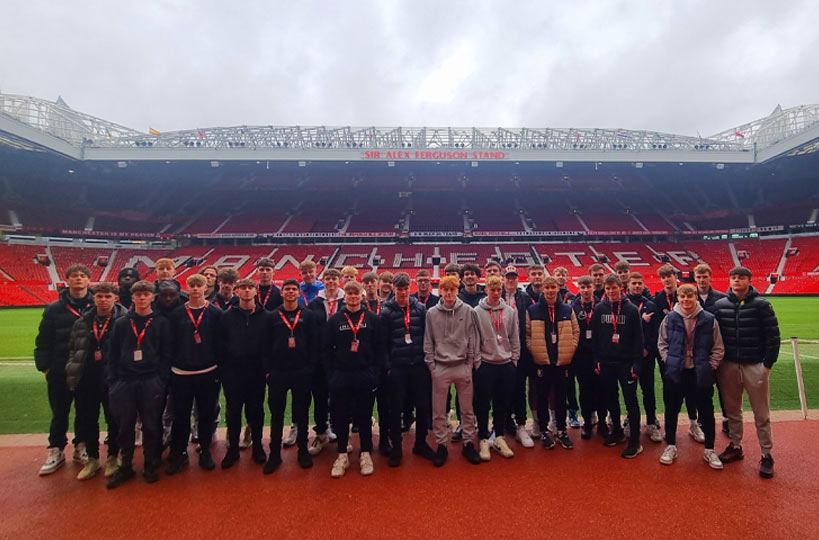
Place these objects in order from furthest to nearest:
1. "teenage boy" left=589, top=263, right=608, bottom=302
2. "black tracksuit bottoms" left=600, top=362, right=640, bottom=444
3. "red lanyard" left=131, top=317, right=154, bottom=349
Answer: "teenage boy" left=589, top=263, right=608, bottom=302 < "black tracksuit bottoms" left=600, top=362, right=640, bottom=444 < "red lanyard" left=131, top=317, right=154, bottom=349

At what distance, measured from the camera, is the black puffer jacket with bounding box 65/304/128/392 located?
3.55 metres

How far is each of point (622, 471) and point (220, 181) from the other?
130 feet

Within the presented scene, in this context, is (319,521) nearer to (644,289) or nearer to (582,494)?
(582,494)

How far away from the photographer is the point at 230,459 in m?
3.71

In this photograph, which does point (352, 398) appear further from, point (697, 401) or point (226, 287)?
point (697, 401)

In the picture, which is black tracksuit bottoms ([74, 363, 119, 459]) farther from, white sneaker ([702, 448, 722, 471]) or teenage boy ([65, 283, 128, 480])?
white sneaker ([702, 448, 722, 471])

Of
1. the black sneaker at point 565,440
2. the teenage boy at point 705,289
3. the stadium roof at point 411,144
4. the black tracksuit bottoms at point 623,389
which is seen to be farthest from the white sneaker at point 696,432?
the stadium roof at point 411,144

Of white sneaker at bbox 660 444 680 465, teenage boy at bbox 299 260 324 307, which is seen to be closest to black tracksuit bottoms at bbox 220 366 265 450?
teenage boy at bbox 299 260 324 307

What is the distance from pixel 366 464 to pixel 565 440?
2.21 metres

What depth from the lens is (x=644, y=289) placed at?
4543 mm

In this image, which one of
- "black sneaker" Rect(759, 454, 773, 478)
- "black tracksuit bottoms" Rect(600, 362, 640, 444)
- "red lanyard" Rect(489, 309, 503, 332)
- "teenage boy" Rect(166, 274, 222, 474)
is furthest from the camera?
"red lanyard" Rect(489, 309, 503, 332)

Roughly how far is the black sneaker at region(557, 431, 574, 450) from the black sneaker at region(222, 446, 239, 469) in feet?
11.6

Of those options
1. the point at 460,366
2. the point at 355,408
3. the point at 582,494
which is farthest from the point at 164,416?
the point at 582,494

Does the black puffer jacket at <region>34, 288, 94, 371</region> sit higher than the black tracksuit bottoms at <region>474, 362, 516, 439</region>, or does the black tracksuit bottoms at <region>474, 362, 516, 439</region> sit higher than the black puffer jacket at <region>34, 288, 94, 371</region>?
the black puffer jacket at <region>34, 288, 94, 371</region>
